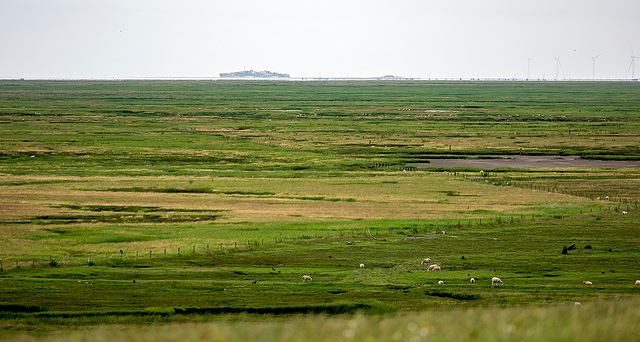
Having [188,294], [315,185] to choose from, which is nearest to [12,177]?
[315,185]

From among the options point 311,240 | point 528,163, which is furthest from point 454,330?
point 528,163

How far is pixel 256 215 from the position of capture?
197 feet

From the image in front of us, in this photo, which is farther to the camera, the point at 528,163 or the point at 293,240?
the point at 528,163

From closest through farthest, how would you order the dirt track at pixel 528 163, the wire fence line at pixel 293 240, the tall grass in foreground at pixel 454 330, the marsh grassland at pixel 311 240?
the tall grass in foreground at pixel 454 330
the marsh grassland at pixel 311 240
the wire fence line at pixel 293 240
the dirt track at pixel 528 163

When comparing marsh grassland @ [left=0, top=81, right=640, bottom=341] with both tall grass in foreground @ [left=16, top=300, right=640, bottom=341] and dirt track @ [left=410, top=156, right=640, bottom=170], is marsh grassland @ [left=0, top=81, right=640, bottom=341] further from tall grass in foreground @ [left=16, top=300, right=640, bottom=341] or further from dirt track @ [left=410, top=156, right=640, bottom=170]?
dirt track @ [left=410, top=156, right=640, bottom=170]

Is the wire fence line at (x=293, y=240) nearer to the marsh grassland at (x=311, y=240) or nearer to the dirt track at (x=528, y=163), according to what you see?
the marsh grassland at (x=311, y=240)

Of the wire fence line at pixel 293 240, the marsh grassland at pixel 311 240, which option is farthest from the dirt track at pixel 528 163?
the wire fence line at pixel 293 240

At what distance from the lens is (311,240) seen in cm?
4994

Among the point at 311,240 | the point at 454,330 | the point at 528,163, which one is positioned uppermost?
the point at 454,330

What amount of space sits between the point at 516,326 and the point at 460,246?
37.4 m

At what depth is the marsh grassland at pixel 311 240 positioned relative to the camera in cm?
1742

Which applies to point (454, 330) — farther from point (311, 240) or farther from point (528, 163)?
point (528, 163)

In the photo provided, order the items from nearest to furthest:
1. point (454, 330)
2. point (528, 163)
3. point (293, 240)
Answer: point (454, 330) < point (293, 240) < point (528, 163)

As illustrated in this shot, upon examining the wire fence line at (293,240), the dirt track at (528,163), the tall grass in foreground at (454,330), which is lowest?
the wire fence line at (293,240)
